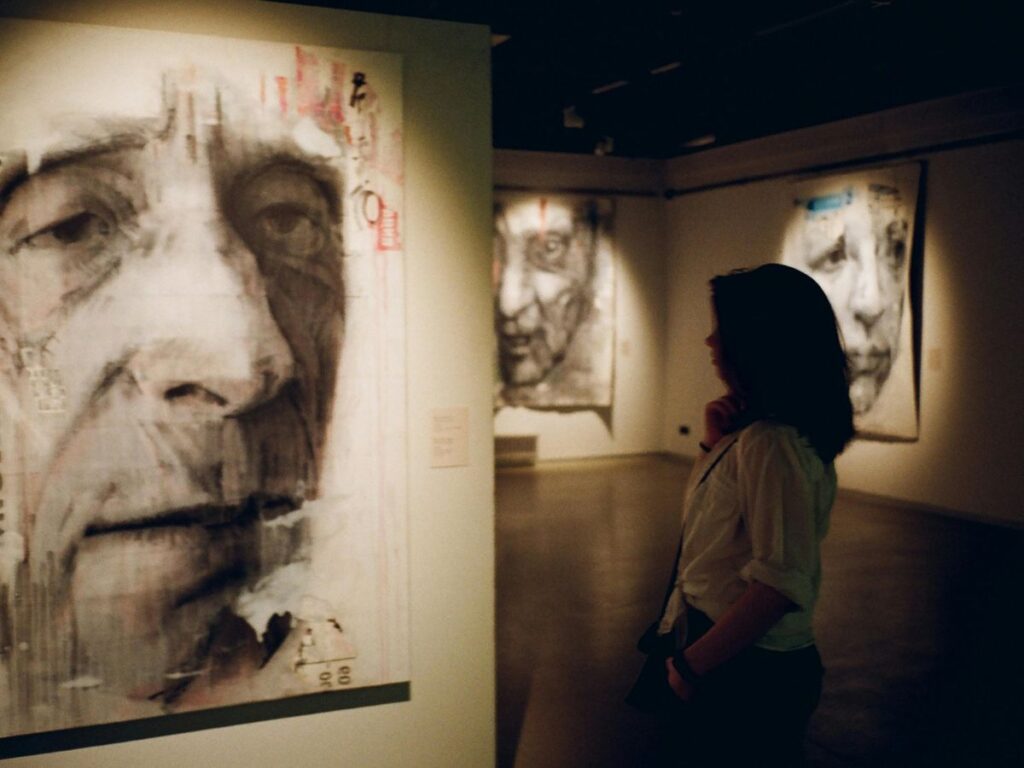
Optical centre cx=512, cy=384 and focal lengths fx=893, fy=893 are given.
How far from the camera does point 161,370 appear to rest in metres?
2.45

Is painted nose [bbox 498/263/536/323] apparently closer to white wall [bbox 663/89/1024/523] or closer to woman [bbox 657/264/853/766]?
white wall [bbox 663/89/1024/523]

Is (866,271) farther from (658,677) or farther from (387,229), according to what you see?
(658,677)

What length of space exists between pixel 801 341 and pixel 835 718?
282 centimetres

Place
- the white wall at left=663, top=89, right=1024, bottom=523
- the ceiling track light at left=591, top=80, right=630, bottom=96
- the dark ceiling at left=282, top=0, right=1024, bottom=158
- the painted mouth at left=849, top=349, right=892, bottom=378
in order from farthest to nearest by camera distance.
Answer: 1. the painted mouth at left=849, top=349, right=892, bottom=378
2. the ceiling track light at left=591, top=80, right=630, bottom=96
3. the white wall at left=663, top=89, right=1024, bottom=523
4. the dark ceiling at left=282, top=0, right=1024, bottom=158

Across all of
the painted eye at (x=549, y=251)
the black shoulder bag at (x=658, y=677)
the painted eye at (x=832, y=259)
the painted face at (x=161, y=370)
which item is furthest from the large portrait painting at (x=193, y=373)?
the painted eye at (x=549, y=251)

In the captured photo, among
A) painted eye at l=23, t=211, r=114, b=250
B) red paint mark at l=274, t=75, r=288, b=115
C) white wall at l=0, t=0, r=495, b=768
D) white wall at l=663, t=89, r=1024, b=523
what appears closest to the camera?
painted eye at l=23, t=211, r=114, b=250

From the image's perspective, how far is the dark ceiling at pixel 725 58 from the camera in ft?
18.6

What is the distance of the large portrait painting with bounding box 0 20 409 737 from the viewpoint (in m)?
2.36

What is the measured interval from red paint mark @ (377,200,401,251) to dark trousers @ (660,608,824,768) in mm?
1513

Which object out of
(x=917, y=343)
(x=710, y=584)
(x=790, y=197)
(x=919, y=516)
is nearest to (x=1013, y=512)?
(x=919, y=516)

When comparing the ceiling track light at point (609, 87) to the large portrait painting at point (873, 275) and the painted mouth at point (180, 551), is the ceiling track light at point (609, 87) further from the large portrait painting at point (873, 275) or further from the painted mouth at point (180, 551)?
the painted mouth at point (180, 551)

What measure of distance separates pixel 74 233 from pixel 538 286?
8.19 metres

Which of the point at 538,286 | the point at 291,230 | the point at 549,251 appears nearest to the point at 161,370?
the point at 291,230

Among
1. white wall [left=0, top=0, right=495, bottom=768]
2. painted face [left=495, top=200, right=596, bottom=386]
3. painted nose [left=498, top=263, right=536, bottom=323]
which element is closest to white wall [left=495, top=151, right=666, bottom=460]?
painted face [left=495, top=200, right=596, bottom=386]
